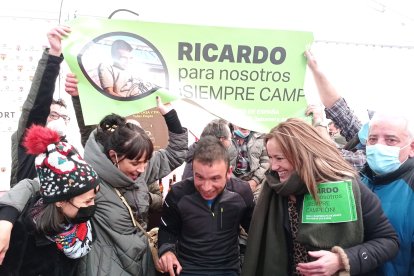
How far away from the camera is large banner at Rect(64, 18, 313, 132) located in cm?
218

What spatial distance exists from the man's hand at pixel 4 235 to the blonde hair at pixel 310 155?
122 centimetres

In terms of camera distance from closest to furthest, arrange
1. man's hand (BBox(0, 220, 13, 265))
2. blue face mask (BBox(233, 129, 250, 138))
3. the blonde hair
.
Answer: man's hand (BBox(0, 220, 13, 265)), the blonde hair, blue face mask (BBox(233, 129, 250, 138))

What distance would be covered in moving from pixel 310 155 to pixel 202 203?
0.66 meters

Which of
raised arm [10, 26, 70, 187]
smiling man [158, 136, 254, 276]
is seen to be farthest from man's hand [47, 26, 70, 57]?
smiling man [158, 136, 254, 276]

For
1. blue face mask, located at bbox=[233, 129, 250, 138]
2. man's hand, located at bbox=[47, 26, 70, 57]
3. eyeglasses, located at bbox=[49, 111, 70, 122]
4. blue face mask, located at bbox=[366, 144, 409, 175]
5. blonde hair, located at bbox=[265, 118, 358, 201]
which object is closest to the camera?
blonde hair, located at bbox=[265, 118, 358, 201]

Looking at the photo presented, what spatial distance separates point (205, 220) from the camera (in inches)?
83.1

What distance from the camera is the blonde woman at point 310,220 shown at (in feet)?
5.65

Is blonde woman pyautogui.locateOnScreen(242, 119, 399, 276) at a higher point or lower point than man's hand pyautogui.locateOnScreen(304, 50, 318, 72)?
lower

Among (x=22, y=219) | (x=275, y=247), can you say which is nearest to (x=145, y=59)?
(x=22, y=219)

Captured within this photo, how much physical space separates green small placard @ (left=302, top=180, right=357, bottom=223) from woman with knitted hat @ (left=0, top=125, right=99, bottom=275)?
99 centimetres

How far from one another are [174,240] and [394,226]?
3.72ft

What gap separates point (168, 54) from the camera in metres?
2.28

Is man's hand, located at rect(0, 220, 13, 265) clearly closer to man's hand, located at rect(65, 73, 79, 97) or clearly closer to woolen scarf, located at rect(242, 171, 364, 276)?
man's hand, located at rect(65, 73, 79, 97)

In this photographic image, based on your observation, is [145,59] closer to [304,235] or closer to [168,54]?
[168,54]
